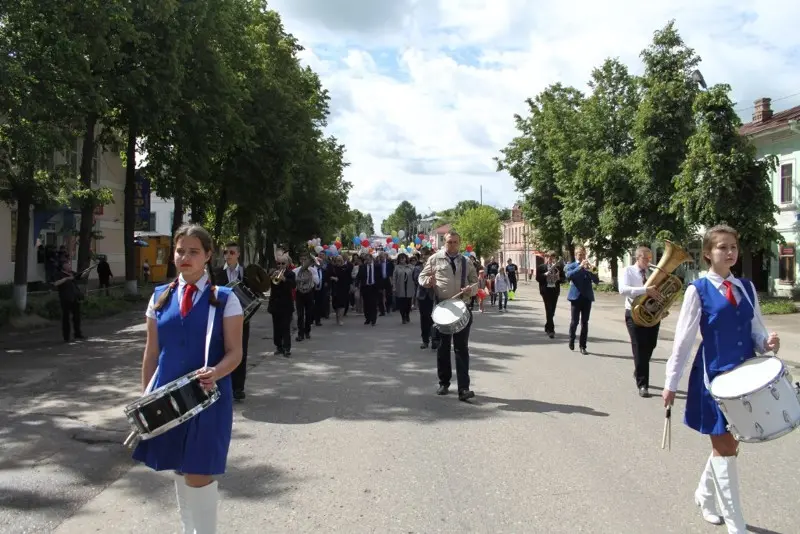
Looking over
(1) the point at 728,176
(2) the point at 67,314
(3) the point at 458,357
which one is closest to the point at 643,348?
(3) the point at 458,357

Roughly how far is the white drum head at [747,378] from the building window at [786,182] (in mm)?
26445

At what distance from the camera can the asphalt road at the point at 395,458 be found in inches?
167

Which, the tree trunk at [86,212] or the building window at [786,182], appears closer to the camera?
the tree trunk at [86,212]

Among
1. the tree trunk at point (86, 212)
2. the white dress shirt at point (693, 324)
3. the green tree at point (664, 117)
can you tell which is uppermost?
the green tree at point (664, 117)

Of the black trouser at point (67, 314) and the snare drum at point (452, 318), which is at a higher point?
the snare drum at point (452, 318)

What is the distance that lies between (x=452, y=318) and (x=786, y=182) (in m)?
24.4

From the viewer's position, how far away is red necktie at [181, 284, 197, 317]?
3.31 m

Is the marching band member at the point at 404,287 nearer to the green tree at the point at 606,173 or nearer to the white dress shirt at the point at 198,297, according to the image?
the white dress shirt at the point at 198,297

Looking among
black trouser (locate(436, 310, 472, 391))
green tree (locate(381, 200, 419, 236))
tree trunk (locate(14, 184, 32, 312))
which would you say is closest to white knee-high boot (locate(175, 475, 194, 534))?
black trouser (locate(436, 310, 472, 391))

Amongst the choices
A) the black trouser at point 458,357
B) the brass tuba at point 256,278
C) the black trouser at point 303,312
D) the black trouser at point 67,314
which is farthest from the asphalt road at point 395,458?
the black trouser at point 303,312

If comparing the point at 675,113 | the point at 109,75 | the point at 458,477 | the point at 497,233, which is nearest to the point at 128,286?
the point at 109,75

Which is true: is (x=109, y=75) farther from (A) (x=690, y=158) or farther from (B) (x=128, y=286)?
(A) (x=690, y=158)

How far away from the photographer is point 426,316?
471 inches

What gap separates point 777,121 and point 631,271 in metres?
24.8
